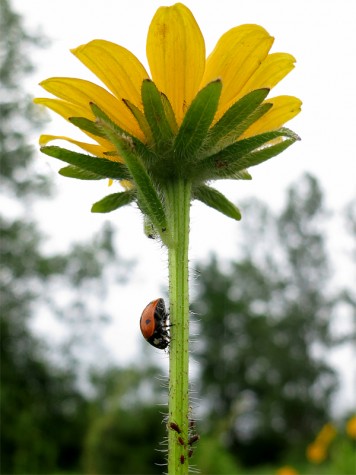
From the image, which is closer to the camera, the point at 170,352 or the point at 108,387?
the point at 170,352

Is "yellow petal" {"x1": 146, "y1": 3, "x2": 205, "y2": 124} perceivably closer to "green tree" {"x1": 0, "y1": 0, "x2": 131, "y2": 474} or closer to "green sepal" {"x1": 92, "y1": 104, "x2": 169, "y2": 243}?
"green sepal" {"x1": 92, "y1": 104, "x2": 169, "y2": 243}

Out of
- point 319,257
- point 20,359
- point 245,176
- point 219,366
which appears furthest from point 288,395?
point 245,176

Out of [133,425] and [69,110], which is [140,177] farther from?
[133,425]

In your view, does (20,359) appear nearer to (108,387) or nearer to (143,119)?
Answer: (108,387)

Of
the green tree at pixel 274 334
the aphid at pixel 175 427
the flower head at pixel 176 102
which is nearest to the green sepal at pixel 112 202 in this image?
the flower head at pixel 176 102

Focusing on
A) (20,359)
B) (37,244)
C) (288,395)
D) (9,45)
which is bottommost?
(288,395)

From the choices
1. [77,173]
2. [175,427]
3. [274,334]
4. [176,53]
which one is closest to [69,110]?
[77,173]

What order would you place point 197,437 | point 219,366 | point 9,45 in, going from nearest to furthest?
point 197,437 < point 9,45 < point 219,366

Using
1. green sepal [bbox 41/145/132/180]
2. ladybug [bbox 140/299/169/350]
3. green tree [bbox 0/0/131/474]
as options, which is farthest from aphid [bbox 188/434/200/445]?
green tree [bbox 0/0/131/474]
